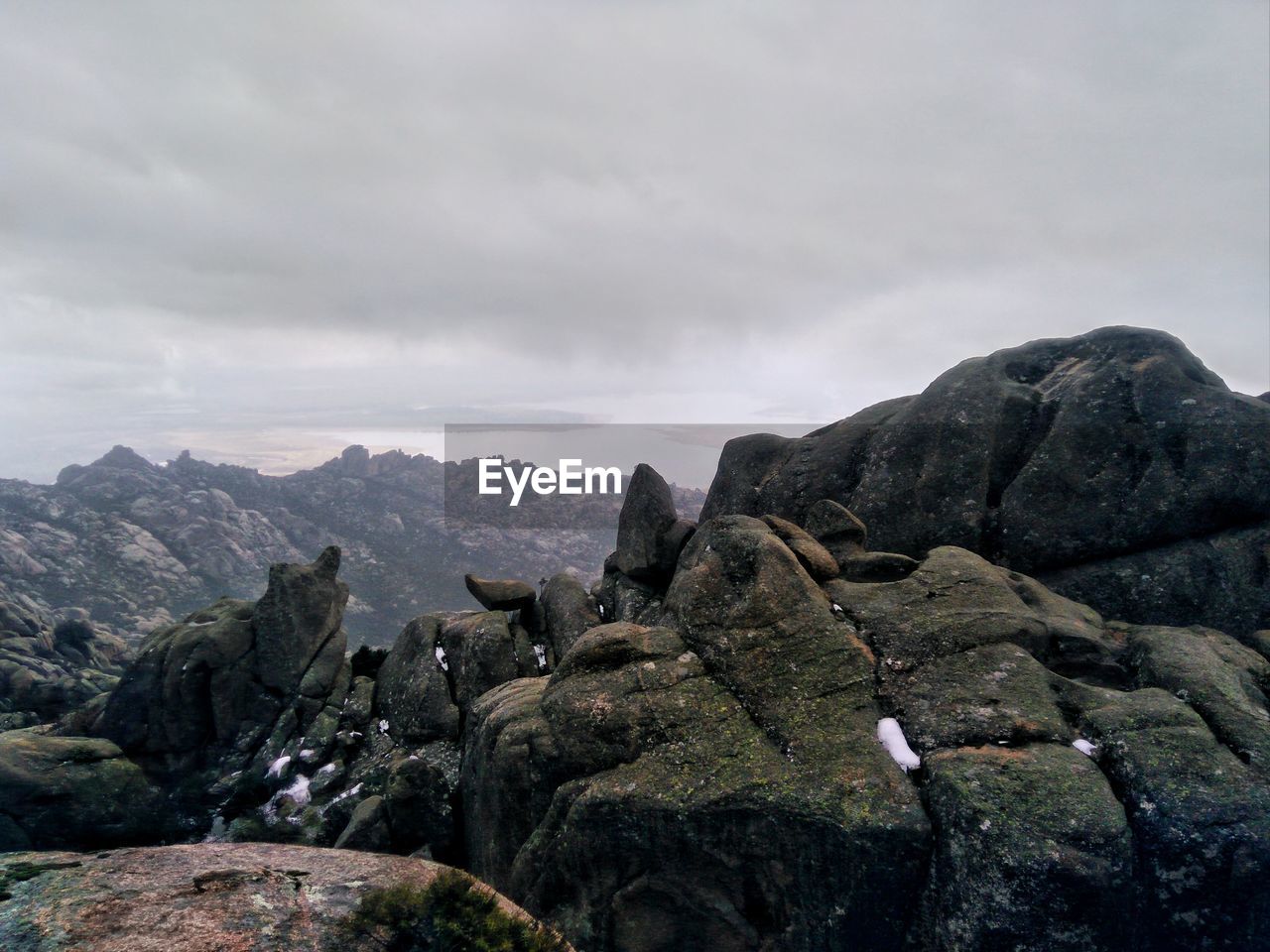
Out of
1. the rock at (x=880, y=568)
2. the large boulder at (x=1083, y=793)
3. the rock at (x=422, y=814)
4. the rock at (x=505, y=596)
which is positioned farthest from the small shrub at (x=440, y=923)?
the rock at (x=505, y=596)

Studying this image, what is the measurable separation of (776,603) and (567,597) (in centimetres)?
1756

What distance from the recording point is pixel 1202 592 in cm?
2130

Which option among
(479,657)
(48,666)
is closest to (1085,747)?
(479,657)

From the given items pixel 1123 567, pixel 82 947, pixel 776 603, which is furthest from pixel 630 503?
pixel 82 947

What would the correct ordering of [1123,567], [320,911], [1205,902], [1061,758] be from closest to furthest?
[320,911] → [1205,902] → [1061,758] → [1123,567]

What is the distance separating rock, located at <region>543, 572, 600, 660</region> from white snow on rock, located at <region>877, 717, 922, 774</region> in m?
17.7

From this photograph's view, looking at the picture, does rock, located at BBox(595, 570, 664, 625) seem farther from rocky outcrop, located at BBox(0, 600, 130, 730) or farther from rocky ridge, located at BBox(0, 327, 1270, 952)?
rocky outcrop, located at BBox(0, 600, 130, 730)

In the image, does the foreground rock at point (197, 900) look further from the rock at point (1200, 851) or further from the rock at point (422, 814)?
the rock at point (1200, 851)

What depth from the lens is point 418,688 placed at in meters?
30.9

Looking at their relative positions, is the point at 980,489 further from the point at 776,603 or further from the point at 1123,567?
the point at 776,603

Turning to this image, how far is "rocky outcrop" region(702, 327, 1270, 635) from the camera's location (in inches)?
856

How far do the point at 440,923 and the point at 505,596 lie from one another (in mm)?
24461

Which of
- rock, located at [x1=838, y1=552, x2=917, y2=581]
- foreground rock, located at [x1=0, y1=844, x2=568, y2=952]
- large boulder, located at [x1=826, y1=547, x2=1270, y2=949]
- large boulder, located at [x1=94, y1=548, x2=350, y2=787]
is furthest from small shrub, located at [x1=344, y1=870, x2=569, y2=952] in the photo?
large boulder, located at [x1=94, y1=548, x2=350, y2=787]

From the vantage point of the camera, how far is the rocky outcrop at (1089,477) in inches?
856
